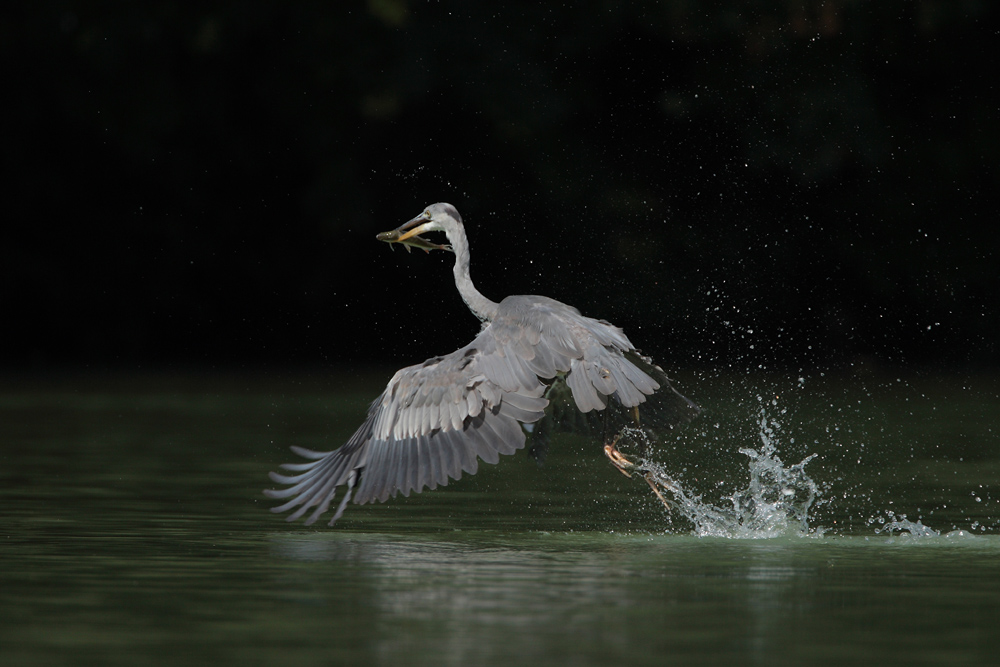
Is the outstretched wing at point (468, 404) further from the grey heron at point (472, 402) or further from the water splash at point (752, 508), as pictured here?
the water splash at point (752, 508)

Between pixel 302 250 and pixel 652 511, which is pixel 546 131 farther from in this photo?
pixel 652 511

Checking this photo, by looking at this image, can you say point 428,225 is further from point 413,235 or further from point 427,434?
point 427,434

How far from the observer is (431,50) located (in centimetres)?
2088

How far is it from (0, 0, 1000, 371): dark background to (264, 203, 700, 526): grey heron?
43.6 ft

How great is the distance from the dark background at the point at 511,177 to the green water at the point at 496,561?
899 centimetres

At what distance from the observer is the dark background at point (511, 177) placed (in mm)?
20906

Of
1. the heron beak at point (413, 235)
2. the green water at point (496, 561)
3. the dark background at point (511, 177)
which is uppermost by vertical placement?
the dark background at point (511, 177)

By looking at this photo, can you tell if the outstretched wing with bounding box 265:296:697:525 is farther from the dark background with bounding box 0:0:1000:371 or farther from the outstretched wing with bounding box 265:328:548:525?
the dark background with bounding box 0:0:1000:371

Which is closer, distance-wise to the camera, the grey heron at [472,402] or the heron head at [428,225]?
the grey heron at [472,402]

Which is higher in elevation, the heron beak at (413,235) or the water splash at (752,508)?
the heron beak at (413,235)

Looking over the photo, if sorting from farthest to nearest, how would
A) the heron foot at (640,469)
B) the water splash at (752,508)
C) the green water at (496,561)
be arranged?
the heron foot at (640,469), the water splash at (752,508), the green water at (496,561)

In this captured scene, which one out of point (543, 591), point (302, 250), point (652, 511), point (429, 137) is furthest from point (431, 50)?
point (543, 591)

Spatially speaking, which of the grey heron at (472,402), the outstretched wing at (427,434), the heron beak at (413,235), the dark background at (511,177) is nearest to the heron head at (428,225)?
the heron beak at (413,235)

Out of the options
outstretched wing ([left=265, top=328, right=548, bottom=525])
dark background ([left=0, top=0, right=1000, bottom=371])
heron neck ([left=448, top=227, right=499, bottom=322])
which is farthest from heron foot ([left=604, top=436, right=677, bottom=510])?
dark background ([left=0, top=0, right=1000, bottom=371])
